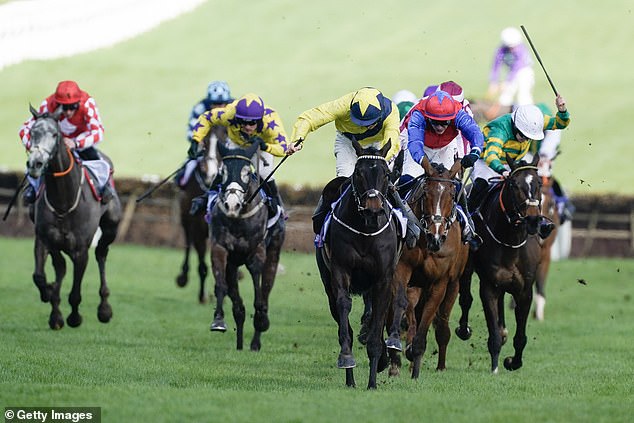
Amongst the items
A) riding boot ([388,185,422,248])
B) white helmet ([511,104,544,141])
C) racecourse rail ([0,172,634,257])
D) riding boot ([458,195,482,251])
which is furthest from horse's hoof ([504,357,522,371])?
racecourse rail ([0,172,634,257])

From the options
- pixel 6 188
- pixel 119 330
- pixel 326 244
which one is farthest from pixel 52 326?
pixel 6 188

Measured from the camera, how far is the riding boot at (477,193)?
1295 cm

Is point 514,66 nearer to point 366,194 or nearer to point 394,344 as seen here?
point 394,344

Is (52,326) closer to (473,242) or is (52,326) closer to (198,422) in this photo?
(473,242)

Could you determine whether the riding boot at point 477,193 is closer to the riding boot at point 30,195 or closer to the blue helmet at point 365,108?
the blue helmet at point 365,108

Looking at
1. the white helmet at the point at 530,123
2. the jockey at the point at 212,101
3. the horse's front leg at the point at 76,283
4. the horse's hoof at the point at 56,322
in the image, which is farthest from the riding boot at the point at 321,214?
the jockey at the point at 212,101

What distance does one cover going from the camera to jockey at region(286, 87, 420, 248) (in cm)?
1083

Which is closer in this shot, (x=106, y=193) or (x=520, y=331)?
(x=520, y=331)

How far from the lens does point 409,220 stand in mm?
10734

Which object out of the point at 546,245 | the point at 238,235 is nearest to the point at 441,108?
the point at 238,235

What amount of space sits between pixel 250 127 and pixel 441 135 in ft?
7.96

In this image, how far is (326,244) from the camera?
35.0 ft

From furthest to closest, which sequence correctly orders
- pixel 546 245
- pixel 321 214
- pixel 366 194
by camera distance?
1. pixel 546 245
2. pixel 321 214
3. pixel 366 194

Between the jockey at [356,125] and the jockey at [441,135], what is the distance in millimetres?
363
